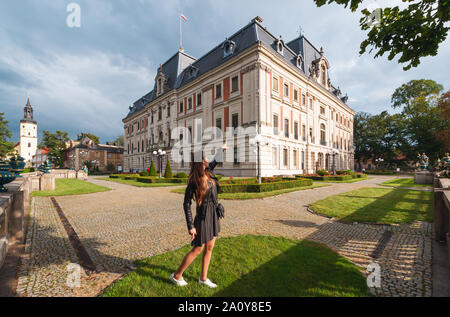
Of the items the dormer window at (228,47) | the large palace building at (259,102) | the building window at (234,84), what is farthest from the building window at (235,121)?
the dormer window at (228,47)

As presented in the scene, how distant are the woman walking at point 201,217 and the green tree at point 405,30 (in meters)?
3.87

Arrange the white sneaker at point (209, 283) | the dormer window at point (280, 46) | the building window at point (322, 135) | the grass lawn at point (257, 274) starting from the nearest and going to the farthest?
the grass lawn at point (257, 274), the white sneaker at point (209, 283), the dormer window at point (280, 46), the building window at point (322, 135)

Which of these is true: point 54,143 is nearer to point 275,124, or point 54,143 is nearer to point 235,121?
point 235,121

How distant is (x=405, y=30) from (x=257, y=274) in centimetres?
533

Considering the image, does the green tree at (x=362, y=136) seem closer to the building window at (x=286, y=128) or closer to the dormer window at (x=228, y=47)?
the building window at (x=286, y=128)

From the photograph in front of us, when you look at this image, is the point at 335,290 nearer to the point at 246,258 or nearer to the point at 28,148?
the point at 246,258

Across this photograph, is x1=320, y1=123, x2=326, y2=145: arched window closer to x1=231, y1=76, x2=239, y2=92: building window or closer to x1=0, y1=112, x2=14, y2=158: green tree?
x1=231, y1=76, x2=239, y2=92: building window

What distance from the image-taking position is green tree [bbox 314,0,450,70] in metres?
3.61

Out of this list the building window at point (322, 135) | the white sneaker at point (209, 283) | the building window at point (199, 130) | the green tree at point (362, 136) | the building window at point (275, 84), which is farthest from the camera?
the green tree at point (362, 136)

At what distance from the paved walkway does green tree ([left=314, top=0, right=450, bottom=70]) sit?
13.3 ft

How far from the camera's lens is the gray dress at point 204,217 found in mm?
2646

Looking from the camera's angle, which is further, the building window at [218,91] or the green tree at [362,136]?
the green tree at [362,136]

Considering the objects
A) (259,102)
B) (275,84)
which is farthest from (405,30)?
(275,84)
